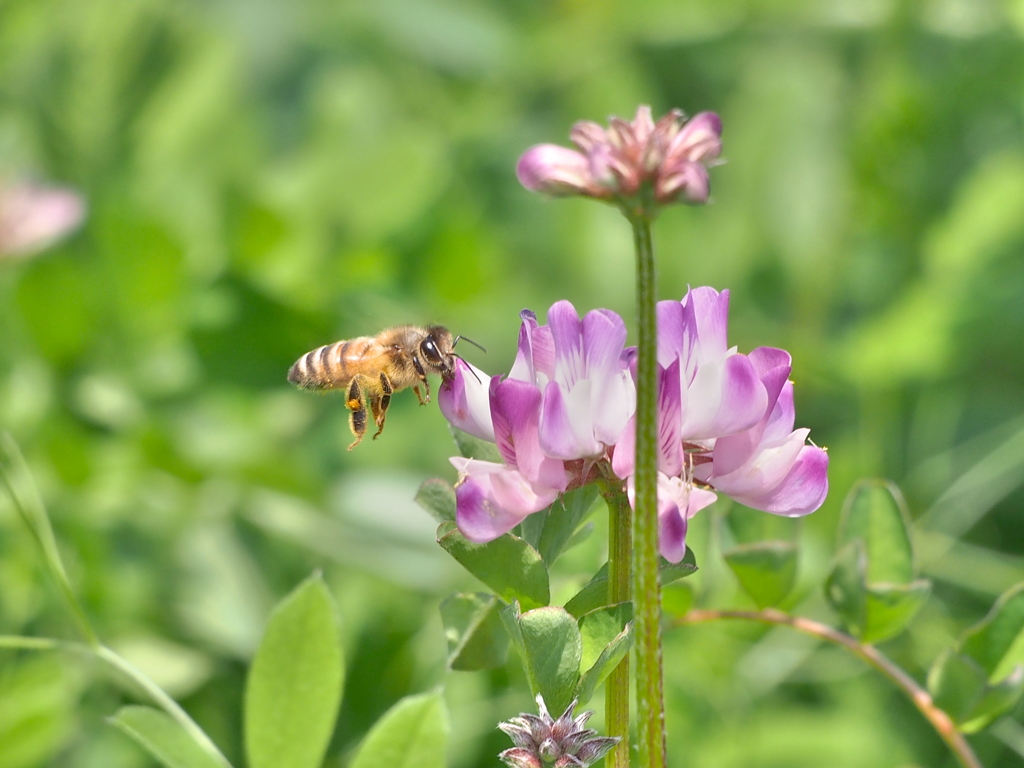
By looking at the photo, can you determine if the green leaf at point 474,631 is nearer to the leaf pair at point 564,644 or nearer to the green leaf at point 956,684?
the leaf pair at point 564,644

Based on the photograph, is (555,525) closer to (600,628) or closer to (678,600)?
(600,628)

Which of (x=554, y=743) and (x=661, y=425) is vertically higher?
(x=661, y=425)

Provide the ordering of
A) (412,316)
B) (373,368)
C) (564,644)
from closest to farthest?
1. (564,644)
2. (373,368)
3. (412,316)

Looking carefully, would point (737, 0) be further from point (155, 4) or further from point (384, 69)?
point (155, 4)

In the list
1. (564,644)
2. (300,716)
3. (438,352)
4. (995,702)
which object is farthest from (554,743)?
(438,352)

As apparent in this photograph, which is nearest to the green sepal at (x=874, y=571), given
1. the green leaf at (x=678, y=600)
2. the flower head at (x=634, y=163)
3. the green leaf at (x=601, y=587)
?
the green leaf at (x=678, y=600)

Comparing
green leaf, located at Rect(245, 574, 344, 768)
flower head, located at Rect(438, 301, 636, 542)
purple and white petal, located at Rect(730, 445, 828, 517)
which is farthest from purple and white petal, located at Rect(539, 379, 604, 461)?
green leaf, located at Rect(245, 574, 344, 768)
